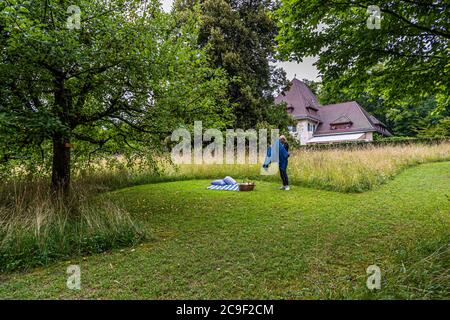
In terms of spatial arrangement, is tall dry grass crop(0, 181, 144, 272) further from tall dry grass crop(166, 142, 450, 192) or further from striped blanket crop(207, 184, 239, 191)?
striped blanket crop(207, 184, 239, 191)

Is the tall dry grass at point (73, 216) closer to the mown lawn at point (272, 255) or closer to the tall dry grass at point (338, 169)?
the tall dry grass at point (338, 169)

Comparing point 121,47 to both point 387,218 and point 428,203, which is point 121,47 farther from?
point 428,203

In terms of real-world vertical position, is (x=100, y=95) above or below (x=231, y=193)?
above

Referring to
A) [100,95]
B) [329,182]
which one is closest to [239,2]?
[329,182]

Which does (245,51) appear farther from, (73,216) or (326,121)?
(326,121)

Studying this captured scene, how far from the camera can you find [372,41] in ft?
12.5

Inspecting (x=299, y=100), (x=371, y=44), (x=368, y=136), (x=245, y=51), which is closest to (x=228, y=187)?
(x=371, y=44)

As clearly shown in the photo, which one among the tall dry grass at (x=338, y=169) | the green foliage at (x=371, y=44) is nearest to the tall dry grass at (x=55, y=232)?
the tall dry grass at (x=338, y=169)

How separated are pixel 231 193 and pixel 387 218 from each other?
411 centimetres

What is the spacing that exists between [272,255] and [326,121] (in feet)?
111

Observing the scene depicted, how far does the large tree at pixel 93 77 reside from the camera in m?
4.02

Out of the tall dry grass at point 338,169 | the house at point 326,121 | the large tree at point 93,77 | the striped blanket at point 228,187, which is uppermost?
the house at point 326,121

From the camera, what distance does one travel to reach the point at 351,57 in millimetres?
4172

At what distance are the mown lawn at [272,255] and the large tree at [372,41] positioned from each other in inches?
96.8
